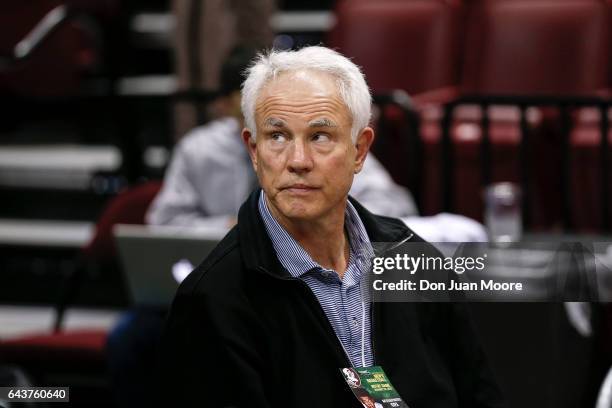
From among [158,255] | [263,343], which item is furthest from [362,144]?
[158,255]

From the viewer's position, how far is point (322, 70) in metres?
1.63

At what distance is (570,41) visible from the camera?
449cm

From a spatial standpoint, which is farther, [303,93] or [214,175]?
[214,175]

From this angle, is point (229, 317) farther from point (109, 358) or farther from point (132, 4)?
point (132, 4)

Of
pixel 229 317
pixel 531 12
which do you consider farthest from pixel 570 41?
pixel 229 317

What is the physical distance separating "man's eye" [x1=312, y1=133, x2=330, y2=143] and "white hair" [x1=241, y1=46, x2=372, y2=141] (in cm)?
5

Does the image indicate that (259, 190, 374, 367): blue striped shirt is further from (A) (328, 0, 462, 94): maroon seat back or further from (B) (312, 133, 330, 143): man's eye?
(A) (328, 0, 462, 94): maroon seat back

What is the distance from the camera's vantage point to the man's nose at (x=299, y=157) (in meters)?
1.62

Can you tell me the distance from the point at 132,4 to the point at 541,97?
2.14 meters

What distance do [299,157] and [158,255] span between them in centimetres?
112

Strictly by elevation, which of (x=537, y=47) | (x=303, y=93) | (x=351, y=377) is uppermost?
(x=537, y=47)

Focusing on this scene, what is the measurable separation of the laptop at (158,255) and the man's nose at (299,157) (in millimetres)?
857

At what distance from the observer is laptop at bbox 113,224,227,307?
2609 mm

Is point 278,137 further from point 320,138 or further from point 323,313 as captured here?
point 323,313
